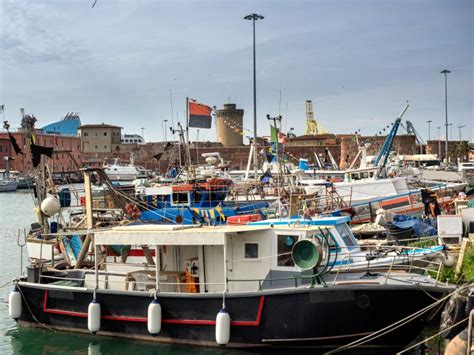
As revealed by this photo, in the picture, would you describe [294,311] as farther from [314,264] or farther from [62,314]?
[62,314]

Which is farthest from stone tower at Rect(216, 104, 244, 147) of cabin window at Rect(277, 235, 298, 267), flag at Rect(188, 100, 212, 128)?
cabin window at Rect(277, 235, 298, 267)

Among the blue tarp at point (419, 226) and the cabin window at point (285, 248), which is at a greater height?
the cabin window at point (285, 248)

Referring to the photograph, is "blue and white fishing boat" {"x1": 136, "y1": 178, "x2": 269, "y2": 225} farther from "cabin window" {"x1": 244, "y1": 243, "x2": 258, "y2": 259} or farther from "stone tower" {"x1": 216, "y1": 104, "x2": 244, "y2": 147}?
"stone tower" {"x1": 216, "y1": 104, "x2": 244, "y2": 147}

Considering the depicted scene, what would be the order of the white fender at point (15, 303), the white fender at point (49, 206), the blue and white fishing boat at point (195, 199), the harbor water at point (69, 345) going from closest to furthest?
the harbor water at point (69, 345) < the white fender at point (15, 303) < the white fender at point (49, 206) < the blue and white fishing boat at point (195, 199)

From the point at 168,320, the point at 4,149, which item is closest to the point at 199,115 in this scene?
the point at 168,320

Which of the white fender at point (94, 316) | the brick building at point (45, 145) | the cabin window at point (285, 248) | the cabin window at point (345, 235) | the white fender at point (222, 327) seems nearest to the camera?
the white fender at point (222, 327)

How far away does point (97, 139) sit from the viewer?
10175cm

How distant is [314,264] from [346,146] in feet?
218

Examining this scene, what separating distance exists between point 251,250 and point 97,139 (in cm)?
9347

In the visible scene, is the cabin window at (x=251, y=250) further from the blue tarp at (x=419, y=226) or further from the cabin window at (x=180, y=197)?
the cabin window at (x=180, y=197)

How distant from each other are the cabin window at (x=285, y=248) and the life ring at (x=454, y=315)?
9.64 ft

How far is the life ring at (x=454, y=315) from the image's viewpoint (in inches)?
368

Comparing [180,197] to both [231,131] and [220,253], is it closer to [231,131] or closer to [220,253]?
[220,253]

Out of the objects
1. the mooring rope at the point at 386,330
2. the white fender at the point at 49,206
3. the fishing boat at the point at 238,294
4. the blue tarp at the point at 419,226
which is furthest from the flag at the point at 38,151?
the blue tarp at the point at 419,226
